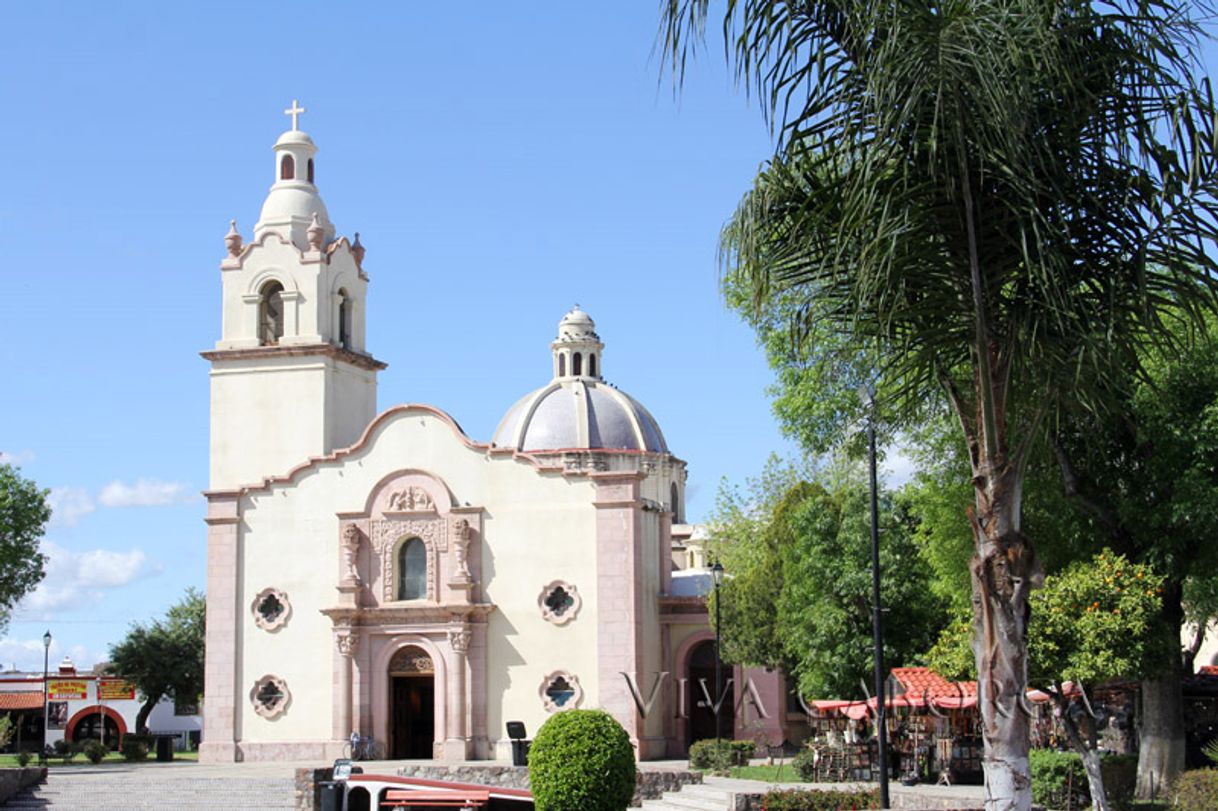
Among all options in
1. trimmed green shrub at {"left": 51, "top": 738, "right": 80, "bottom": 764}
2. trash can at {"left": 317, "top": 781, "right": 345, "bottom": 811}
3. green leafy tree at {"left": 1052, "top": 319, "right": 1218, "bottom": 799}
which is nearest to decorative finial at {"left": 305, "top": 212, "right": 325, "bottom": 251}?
trimmed green shrub at {"left": 51, "top": 738, "right": 80, "bottom": 764}

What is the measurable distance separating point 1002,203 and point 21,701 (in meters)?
61.3

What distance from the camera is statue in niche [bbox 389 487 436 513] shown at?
41938 mm

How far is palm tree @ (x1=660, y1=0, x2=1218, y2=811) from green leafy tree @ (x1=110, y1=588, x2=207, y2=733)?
4886 centimetres

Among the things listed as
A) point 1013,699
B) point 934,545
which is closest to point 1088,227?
point 1013,699

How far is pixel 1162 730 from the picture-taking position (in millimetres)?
23828

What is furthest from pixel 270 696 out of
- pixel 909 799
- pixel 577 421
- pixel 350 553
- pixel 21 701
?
pixel 21 701

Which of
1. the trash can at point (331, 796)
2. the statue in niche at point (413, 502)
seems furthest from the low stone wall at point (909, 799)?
the statue in niche at point (413, 502)

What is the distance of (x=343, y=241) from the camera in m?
46.5

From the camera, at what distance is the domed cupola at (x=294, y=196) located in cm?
4631

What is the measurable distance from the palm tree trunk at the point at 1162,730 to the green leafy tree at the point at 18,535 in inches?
1446

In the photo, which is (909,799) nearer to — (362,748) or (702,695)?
(362,748)

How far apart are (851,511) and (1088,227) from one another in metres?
25.7

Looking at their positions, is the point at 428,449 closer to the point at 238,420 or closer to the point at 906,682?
the point at 238,420

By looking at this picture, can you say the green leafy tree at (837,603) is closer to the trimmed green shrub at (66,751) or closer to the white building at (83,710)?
the trimmed green shrub at (66,751)
